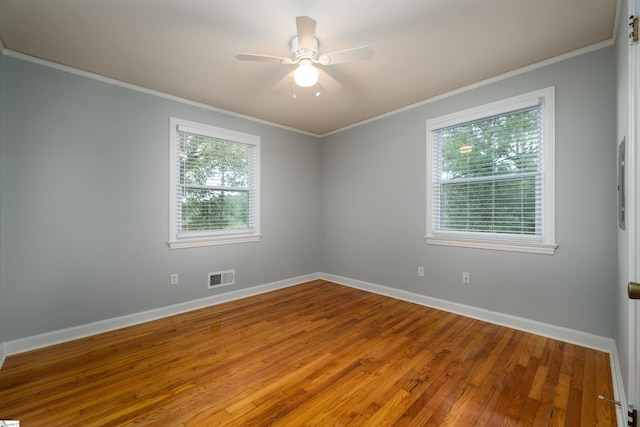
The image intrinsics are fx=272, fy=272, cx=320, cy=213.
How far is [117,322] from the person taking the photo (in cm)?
289

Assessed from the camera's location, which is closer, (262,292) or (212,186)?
(212,186)

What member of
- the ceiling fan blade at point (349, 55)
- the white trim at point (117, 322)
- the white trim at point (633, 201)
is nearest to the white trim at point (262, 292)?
the white trim at point (117, 322)

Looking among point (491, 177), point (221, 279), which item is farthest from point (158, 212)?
point (491, 177)

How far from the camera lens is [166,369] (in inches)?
84.6

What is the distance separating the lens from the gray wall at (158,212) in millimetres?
2375

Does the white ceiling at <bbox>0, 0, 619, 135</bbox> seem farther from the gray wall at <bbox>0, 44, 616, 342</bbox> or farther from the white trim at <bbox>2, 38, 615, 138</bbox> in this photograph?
the gray wall at <bbox>0, 44, 616, 342</bbox>

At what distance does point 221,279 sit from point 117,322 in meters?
1.18

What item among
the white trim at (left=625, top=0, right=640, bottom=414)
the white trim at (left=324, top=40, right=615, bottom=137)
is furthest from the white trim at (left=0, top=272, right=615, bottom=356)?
the white trim at (left=324, top=40, right=615, bottom=137)

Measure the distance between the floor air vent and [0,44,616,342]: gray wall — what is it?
0.29 feet

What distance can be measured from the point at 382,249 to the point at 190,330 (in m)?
2.66

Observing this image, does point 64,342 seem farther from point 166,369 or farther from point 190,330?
point 166,369

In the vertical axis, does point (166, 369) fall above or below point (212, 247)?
below

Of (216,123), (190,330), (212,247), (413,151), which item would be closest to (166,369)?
(190,330)

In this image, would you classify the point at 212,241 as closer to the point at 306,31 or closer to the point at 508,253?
the point at 306,31
